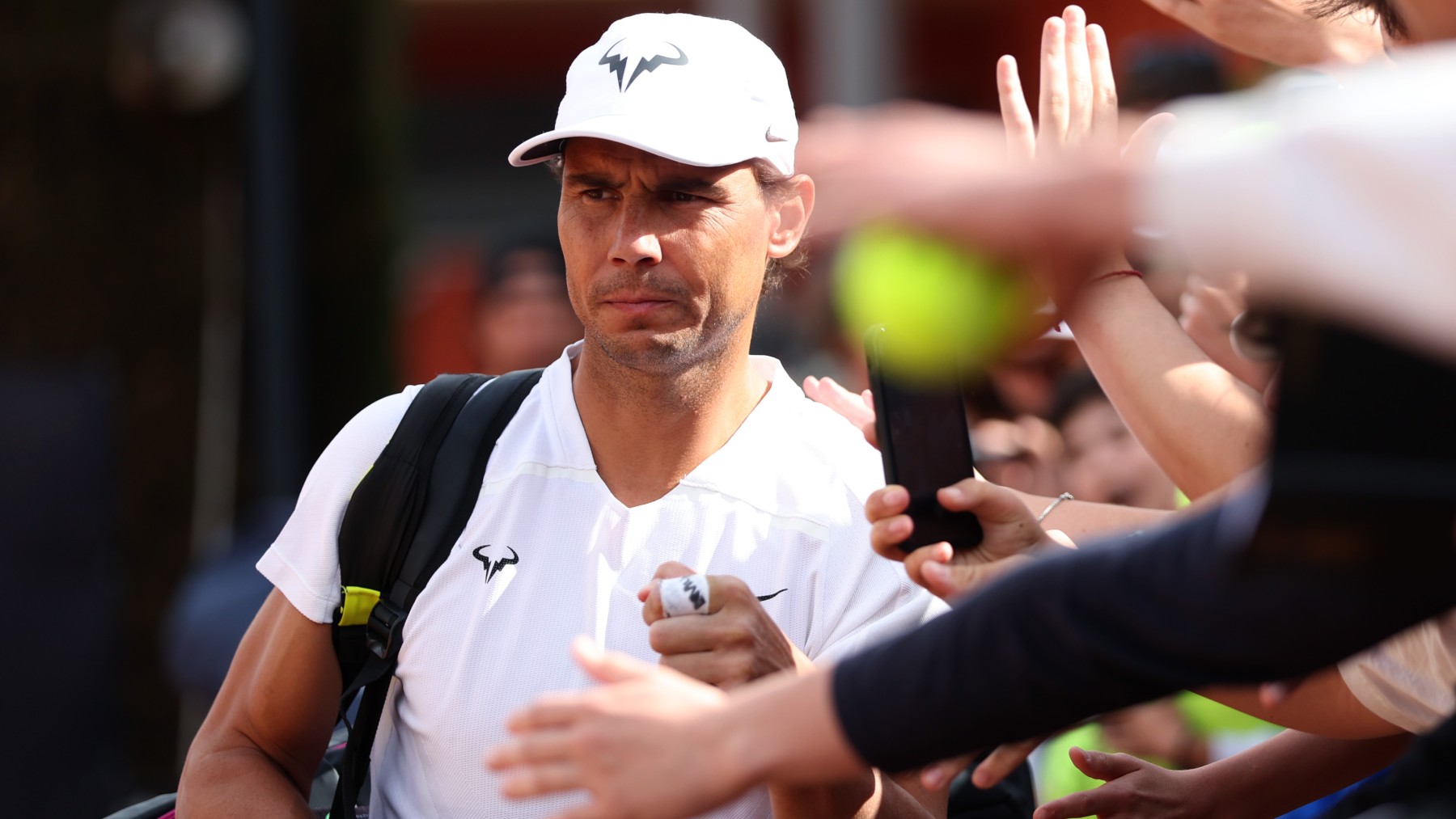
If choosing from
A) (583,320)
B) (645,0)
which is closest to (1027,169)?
(583,320)

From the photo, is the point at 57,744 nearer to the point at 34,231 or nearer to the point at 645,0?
the point at 34,231

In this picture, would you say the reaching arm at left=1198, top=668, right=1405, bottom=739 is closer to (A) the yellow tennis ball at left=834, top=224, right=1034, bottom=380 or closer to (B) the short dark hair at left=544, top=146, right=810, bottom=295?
(A) the yellow tennis ball at left=834, top=224, right=1034, bottom=380

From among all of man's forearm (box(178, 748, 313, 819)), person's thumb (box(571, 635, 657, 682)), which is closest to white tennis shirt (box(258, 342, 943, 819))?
man's forearm (box(178, 748, 313, 819))

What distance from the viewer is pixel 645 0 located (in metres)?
8.58

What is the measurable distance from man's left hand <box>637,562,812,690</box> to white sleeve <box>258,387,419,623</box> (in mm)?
735

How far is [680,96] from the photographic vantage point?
261cm

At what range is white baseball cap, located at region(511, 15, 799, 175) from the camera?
258cm

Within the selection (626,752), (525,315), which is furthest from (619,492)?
(525,315)

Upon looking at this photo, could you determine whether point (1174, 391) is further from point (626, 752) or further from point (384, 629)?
point (384, 629)

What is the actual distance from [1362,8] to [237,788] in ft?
6.99

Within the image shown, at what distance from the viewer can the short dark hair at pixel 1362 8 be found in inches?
70.1

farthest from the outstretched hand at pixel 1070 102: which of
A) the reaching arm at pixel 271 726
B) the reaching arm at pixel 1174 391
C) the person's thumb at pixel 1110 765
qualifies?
the reaching arm at pixel 271 726

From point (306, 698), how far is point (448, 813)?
334 mm

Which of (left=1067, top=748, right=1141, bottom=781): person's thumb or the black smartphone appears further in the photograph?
(left=1067, top=748, right=1141, bottom=781): person's thumb
